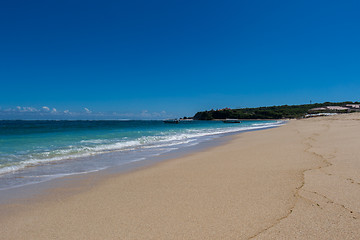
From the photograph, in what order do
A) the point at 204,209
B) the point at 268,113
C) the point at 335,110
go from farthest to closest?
the point at 268,113
the point at 335,110
the point at 204,209

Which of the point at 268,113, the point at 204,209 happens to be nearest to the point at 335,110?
the point at 268,113

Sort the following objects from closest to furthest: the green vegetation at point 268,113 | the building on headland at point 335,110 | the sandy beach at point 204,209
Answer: the sandy beach at point 204,209, the building on headland at point 335,110, the green vegetation at point 268,113

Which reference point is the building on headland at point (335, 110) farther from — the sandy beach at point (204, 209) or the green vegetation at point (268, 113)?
the sandy beach at point (204, 209)

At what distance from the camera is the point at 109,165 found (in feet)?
26.3

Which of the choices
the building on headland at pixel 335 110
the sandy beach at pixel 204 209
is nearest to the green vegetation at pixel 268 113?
the building on headland at pixel 335 110

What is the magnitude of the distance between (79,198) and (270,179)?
160 inches

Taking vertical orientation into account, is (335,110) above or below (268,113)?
below

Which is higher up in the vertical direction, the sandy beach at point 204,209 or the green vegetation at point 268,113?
the green vegetation at point 268,113

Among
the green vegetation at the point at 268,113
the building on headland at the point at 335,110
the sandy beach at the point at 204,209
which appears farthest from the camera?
the green vegetation at the point at 268,113

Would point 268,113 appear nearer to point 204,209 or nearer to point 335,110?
point 335,110

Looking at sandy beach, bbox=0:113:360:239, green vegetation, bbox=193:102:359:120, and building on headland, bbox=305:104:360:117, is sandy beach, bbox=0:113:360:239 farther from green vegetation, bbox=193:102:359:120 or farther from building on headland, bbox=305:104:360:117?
green vegetation, bbox=193:102:359:120

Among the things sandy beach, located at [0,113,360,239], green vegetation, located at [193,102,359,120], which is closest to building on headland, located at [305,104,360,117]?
green vegetation, located at [193,102,359,120]

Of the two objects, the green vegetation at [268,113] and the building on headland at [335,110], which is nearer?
the building on headland at [335,110]

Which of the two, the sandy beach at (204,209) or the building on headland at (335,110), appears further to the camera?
the building on headland at (335,110)
